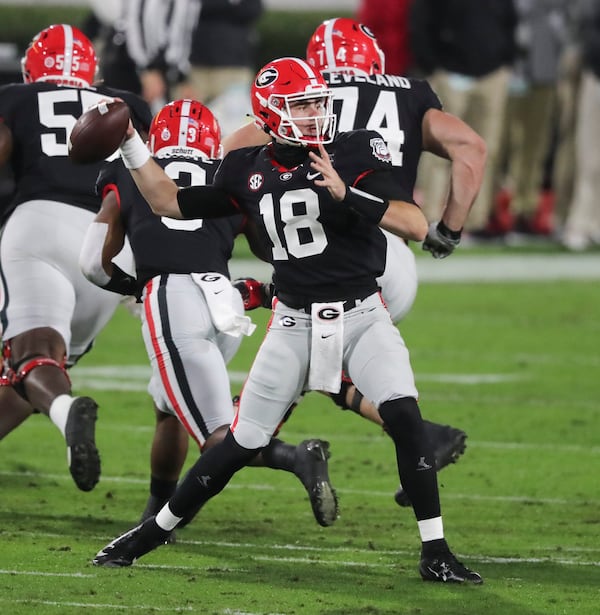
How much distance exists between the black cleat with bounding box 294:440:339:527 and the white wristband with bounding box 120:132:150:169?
1.00m

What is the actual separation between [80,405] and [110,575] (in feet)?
2.38

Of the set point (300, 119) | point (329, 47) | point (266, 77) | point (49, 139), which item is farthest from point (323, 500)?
point (329, 47)

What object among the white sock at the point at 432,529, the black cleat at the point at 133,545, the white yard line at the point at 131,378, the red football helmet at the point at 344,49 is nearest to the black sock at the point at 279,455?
the black cleat at the point at 133,545

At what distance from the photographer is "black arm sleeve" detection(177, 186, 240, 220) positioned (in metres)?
5.16

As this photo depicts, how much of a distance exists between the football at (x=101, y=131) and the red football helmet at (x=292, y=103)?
16.1 inches

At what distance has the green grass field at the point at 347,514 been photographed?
4.77 metres

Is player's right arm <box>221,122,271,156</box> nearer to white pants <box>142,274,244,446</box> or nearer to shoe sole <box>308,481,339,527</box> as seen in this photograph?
white pants <box>142,274,244,446</box>

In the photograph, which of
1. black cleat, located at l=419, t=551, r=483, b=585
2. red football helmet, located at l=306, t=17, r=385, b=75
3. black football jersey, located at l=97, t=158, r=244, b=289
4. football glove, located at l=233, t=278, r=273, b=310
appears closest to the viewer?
black cleat, located at l=419, t=551, r=483, b=585

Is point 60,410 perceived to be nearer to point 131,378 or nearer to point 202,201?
point 202,201

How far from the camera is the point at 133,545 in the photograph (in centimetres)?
516

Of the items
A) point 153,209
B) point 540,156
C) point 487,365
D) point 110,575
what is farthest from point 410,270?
point 540,156

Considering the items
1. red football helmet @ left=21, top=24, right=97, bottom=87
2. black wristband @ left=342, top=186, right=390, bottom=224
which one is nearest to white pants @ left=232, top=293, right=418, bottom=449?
black wristband @ left=342, top=186, right=390, bottom=224

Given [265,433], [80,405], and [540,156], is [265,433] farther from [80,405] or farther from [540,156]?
[540,156]

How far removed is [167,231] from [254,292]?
1.25 ft
